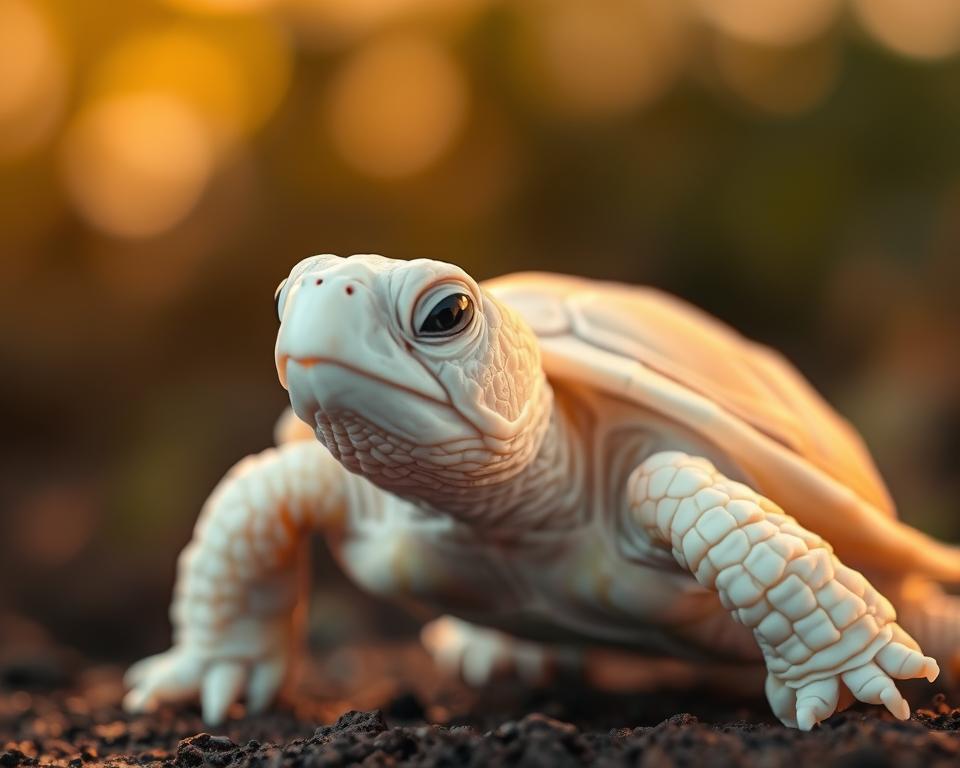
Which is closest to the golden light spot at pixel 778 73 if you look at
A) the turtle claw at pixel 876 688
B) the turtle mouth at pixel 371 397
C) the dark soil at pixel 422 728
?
the dark soil at pixel 422 728

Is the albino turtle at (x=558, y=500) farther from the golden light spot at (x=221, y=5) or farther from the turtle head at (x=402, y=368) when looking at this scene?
the golden light spot at (x=221, y=5)

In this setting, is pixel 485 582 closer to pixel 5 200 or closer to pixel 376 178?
pixel 376 178

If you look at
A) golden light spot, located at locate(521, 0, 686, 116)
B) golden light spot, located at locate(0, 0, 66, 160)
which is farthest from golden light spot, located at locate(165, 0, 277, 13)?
golden light spot, located at locate(521, 0, 686, 116)

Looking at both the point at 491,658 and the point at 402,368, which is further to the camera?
the point at 491,658

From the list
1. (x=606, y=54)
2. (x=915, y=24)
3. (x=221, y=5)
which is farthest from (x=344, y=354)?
(x=221, y=5)

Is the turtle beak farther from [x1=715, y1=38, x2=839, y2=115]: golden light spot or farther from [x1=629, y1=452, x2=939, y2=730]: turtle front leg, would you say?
[x1=715, y1=38, x2=839, y2=115]: golden light spot

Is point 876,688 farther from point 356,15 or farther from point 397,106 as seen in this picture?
point 356,15

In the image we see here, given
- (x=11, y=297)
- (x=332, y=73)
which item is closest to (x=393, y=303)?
(x=332, y=73)
